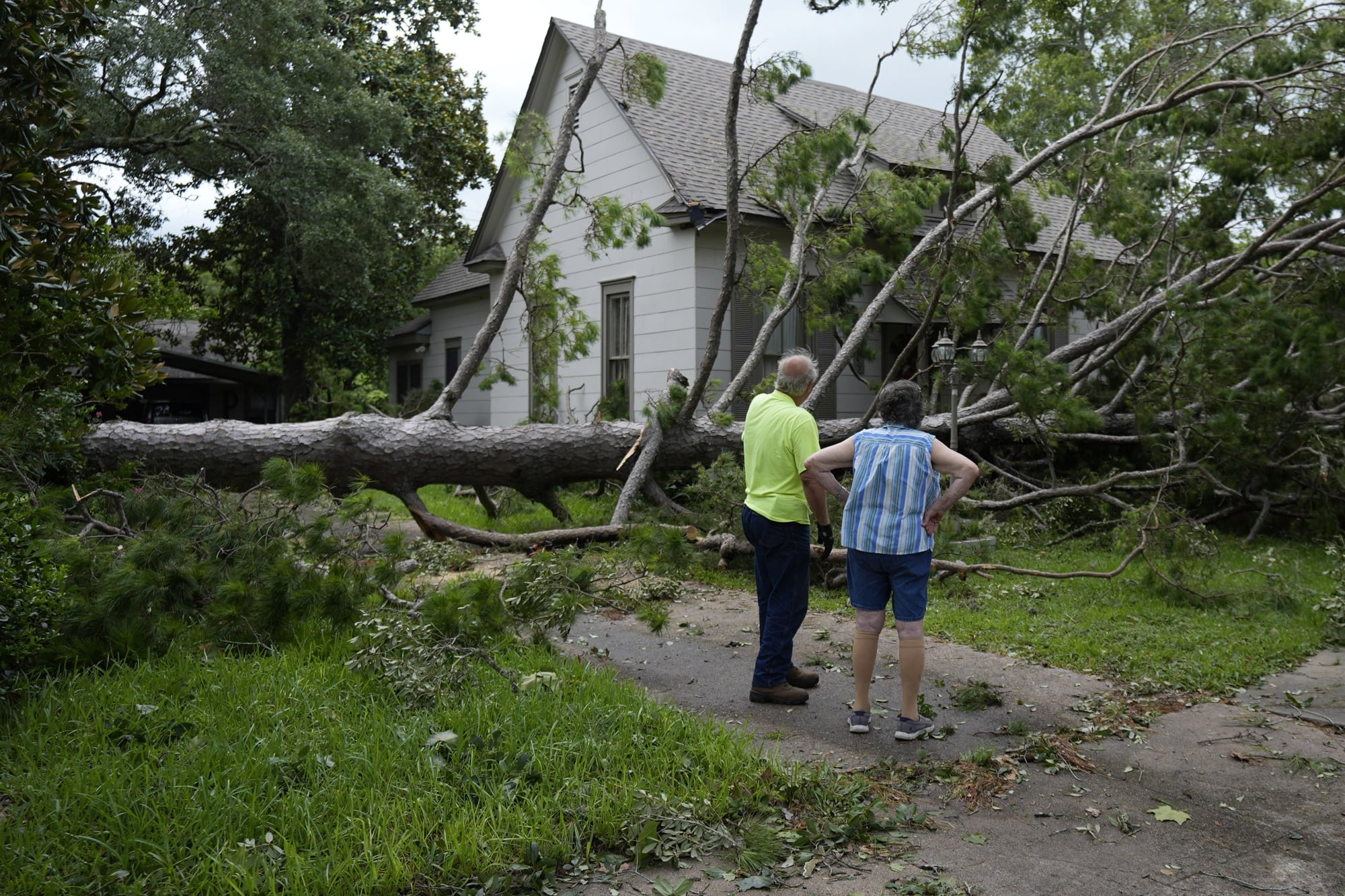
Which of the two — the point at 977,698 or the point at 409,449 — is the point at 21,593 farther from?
the point at 409,449

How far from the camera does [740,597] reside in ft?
27.2

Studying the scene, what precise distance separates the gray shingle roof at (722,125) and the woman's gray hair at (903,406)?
26.0ft

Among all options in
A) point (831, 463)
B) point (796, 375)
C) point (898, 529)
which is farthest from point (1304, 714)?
point (796, 375)

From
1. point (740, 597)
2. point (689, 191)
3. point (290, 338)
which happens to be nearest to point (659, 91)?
point (689, 191)

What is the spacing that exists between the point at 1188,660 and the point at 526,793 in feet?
14.4

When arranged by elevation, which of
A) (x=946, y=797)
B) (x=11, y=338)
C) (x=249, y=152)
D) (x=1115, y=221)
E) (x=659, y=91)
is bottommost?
(x=946, y=797)

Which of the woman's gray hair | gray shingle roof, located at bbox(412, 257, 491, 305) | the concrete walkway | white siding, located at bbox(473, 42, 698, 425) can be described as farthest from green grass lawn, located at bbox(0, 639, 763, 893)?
gray shingle roof, located at bbox(412, 257, 491, 305)

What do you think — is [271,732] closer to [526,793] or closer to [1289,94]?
[526,793]

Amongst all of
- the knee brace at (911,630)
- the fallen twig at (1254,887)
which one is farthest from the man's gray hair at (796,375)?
the fallen twig at (1254,887)

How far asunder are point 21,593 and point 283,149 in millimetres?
14319

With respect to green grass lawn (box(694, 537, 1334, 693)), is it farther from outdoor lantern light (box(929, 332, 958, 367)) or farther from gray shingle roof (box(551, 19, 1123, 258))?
gray shingle roof (box(551, 19, 1123, 258))

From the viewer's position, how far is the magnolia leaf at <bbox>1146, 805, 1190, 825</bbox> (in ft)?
12.7

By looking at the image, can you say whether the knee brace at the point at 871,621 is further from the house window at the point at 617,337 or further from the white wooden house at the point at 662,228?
the house window at the point at 617,337

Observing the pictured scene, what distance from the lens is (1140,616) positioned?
293 inches
